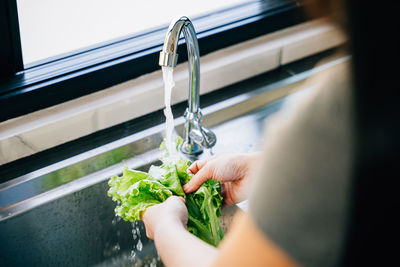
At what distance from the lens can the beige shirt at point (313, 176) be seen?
369 mm

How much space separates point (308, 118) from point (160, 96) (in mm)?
893

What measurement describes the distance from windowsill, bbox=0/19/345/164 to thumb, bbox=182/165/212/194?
36 centimetres

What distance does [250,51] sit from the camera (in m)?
1.41

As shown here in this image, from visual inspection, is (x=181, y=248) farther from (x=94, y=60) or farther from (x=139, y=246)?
(x=94, y=60)

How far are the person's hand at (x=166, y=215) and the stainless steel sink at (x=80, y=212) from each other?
28 cm

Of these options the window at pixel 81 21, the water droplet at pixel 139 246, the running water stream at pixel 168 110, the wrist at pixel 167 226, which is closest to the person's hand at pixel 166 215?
the wrist at pixel 167 226

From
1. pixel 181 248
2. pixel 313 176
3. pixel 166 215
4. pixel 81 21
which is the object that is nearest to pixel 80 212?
pixel 166 215

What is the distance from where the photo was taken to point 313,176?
382 millimetres

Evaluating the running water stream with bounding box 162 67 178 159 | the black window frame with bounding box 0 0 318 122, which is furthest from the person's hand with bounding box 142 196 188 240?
the black window frame with bounding box 0 0 318 122

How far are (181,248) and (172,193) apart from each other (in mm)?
308

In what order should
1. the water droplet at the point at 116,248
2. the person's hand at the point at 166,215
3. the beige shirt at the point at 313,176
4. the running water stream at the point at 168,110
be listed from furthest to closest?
the water droplet at the point at 116,248 → the running water stream at the point at 168,110 → the person's hand at the point at 166,215 → the beige shirt at the point at 313,176

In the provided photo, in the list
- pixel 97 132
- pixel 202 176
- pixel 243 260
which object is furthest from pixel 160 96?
pixel 243 260

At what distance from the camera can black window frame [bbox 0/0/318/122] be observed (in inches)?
42.3

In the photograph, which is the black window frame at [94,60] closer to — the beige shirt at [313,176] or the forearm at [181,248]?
the forearm at [181,248]
